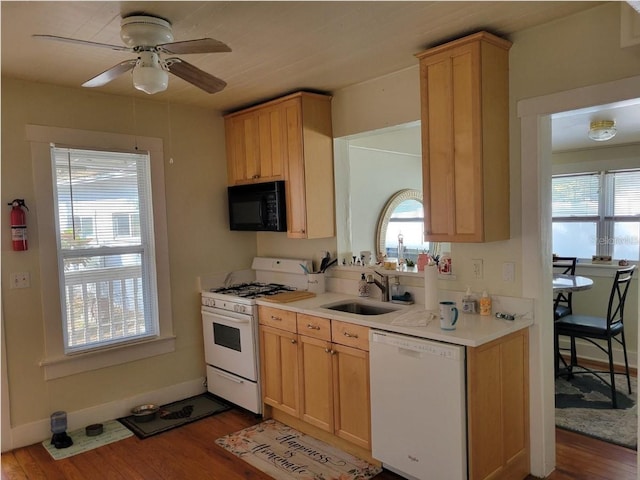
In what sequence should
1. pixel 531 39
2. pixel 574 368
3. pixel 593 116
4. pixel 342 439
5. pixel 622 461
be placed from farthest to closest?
pixel 574 368 → pixel 593 116 → pixel 342 439 → pixel 622 461 → pixel 531 39

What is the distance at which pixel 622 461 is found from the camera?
8.84 ft

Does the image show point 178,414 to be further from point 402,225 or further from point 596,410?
point 596,410

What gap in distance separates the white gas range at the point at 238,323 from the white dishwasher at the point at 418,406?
3.76 feet

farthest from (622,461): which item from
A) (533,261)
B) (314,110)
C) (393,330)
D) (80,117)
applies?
(80,117)

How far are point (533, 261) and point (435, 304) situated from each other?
61 cm

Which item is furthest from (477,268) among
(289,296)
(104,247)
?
(104,247)

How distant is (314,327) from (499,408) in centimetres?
118

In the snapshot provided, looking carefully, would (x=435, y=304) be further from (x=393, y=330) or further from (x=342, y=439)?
(x=342, y=439)

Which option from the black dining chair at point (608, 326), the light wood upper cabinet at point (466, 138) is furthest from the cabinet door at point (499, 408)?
the black dining chair at point (608, 326)

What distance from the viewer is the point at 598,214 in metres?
5.00

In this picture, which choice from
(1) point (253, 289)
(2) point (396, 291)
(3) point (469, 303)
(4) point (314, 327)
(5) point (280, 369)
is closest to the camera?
(3) point (469, 303)

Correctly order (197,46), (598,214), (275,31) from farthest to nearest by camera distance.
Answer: (598,214) < (275,31) < (197,46)

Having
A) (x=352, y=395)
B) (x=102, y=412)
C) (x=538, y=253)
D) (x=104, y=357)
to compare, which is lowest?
(x=102, y=412)

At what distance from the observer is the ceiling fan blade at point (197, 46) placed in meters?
1.90
